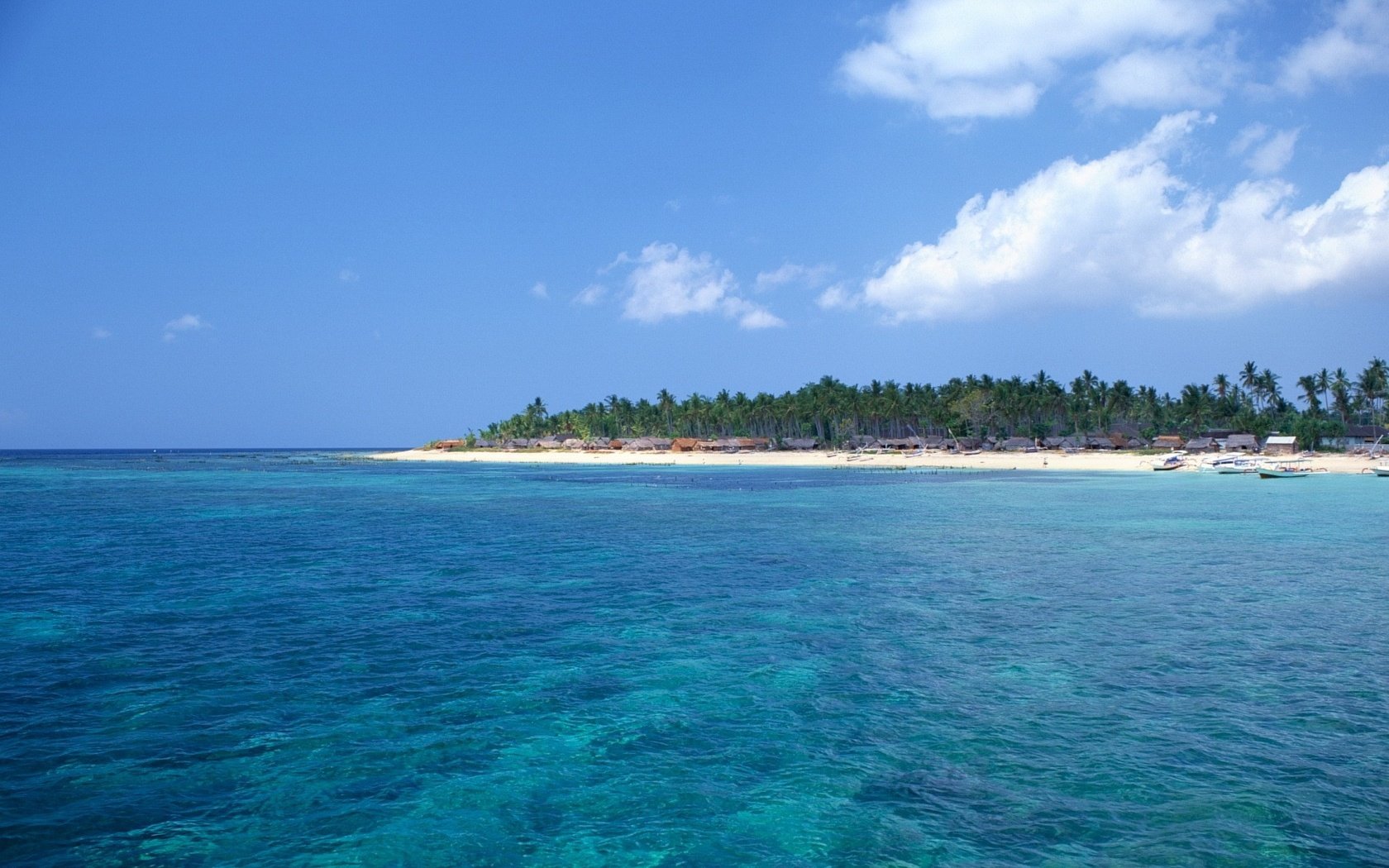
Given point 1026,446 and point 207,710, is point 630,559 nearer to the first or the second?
point 207,710

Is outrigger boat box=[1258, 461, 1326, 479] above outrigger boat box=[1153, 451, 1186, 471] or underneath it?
underneath

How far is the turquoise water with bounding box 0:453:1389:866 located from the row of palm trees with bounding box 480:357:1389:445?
3822 inches

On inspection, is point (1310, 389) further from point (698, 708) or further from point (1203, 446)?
point (698, 708)

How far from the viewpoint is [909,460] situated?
107 m

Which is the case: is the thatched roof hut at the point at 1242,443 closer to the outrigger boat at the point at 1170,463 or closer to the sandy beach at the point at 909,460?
the sandy beach at the point at 909,460

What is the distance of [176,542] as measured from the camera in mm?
31969

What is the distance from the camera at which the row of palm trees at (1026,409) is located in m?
111

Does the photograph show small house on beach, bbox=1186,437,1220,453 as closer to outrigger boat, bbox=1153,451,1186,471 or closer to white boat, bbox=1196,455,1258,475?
outrigger boat, bbox=1153,451,1186,471

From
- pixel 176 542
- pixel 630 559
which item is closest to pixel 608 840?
pixel 630 559

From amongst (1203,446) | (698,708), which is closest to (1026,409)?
(1203,446)

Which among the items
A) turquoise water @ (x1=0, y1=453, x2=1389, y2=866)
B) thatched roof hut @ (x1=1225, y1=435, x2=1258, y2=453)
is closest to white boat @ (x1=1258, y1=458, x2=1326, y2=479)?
thatched roof hut @ (x1=1225, y1=435, x2=1258, y2=453)

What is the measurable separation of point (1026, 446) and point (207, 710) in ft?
384

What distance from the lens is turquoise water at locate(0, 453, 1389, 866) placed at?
845cm

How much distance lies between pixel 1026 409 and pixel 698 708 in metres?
121
